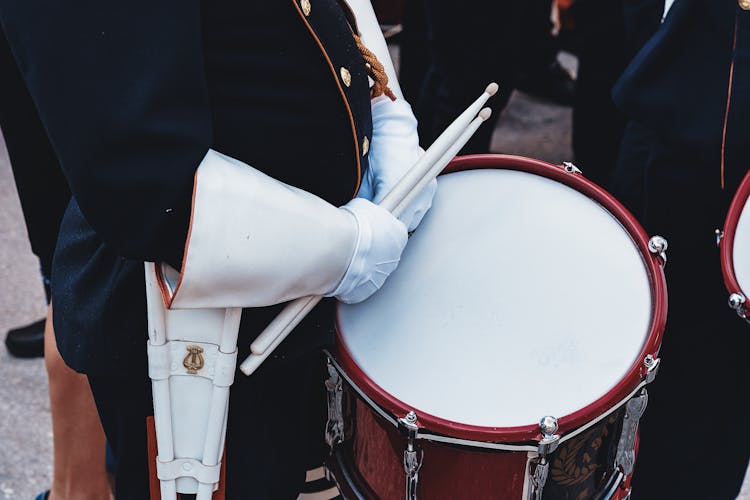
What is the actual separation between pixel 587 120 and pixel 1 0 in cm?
231

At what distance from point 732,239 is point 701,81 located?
32 cm

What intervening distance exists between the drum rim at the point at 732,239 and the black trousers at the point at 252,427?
0.59m

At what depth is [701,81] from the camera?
4.50 ft

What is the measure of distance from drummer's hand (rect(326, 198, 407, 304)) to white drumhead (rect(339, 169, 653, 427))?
0.08m

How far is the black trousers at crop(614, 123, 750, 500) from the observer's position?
1.47 metres

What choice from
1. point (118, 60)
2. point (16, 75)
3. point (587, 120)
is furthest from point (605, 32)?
point (118, 60)

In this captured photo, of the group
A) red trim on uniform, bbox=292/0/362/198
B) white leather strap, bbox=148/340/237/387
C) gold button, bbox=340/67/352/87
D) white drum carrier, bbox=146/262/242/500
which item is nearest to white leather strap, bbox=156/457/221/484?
white drum carrier, bbox=146/262/242/500

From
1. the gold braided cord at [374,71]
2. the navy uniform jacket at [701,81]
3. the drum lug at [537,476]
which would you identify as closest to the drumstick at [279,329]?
the gold braided cord at [374,71]

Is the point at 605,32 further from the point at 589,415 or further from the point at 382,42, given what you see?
the point at 589,415

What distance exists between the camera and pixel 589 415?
3.20 ft

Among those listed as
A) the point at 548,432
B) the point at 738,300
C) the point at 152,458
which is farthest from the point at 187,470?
the point at 738,300

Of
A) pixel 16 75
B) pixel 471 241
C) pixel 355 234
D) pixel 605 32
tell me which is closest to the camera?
pixel 355 234

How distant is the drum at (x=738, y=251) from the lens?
3.76ft

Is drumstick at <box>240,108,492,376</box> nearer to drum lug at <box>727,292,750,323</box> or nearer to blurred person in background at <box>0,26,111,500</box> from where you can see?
drum lug at <box>727,292,750,323</box>
